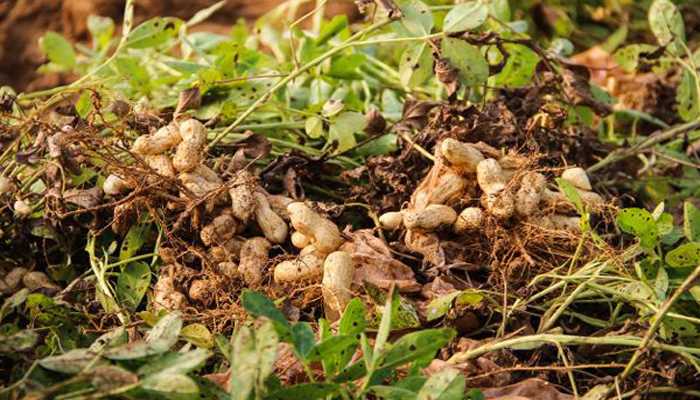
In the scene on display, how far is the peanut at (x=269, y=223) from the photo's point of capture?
113cm

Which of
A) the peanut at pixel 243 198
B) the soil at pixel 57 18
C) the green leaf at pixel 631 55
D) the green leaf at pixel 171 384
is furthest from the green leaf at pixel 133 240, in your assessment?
the soil at pixel 57 18

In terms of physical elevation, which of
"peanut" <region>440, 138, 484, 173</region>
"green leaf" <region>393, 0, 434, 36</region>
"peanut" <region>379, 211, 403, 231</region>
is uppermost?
"green leaf" <region>393, 0, 434, 36</region>

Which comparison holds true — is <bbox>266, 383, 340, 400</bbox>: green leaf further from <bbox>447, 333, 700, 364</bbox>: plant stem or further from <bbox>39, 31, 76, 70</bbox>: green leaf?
<bbox>39, 31, 76, 70</bbox>: green leaf

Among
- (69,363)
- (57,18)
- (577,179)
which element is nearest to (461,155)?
(577,179)

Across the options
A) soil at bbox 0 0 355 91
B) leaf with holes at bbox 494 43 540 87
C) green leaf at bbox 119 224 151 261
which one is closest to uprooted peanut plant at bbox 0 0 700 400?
green leaf at bbox 119 224 151 261

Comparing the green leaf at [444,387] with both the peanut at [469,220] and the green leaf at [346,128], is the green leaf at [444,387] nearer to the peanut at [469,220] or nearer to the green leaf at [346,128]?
the peanut at [469,220]

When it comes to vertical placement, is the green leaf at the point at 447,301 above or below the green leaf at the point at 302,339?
below

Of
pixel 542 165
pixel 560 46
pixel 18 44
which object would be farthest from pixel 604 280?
pixel 18 44

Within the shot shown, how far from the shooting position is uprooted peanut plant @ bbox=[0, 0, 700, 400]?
0.89 metres

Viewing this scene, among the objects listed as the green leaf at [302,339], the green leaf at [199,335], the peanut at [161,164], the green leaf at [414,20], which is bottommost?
the green leaf at [199,335]

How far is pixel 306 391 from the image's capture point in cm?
86

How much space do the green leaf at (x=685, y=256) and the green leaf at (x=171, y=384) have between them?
1.96 feet

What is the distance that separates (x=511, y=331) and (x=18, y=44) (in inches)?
65.9

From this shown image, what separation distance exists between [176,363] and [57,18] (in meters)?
1.74
